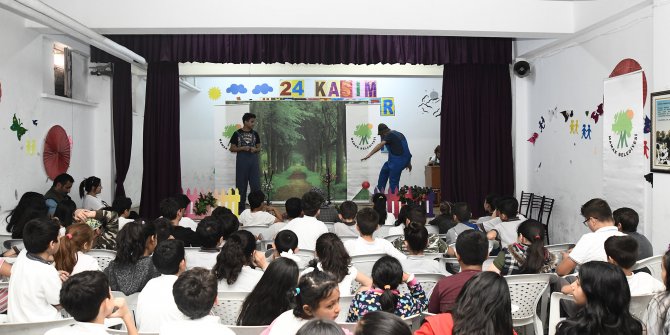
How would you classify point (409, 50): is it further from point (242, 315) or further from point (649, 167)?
point (242, 315)

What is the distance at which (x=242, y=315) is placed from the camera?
8.54ft

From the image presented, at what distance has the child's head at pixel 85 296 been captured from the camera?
7.30 ft

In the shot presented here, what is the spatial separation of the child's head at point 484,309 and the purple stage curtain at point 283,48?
19.6 feet

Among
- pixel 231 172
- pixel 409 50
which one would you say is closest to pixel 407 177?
pixel 231 172

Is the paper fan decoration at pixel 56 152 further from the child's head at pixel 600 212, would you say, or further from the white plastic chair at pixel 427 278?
the child's head at pixel 600 212

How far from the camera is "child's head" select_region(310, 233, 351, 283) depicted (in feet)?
10.5

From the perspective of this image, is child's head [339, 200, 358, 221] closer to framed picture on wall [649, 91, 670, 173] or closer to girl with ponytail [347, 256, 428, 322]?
girl with ponytail [347, 256, 428, 322]

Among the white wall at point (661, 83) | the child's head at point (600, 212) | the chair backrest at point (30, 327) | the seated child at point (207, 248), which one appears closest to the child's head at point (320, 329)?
the chair backrest at point (30, 327)

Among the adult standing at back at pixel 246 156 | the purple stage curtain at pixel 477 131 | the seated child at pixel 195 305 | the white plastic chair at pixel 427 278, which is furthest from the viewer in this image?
the adult standing at back at pixel 246 156

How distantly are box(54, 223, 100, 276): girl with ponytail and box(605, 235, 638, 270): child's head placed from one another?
291 centimetres

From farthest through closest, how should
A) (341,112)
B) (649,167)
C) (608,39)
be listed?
(341,112) < (608,39) < (649,167)

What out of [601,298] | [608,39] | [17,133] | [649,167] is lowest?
[601,298]

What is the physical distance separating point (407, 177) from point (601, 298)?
948 cm

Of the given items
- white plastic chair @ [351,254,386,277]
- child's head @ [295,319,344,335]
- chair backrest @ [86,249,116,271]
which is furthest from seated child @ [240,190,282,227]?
child's head @ [295,319,344,335]
